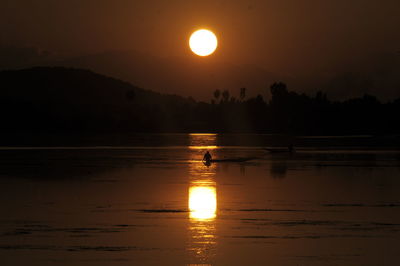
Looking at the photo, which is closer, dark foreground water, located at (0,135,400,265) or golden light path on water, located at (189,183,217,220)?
dark foreground water, located at (0,135,400,265)

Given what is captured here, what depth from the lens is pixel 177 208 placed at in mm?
30500

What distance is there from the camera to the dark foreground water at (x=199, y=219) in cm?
2023

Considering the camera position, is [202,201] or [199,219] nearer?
[199,219]

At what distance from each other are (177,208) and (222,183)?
42.0 feet

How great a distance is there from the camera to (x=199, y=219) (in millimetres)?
27109

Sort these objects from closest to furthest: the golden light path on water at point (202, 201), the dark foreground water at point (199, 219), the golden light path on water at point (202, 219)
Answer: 1. the dark foreground water at point (199, 219)
2. the golden light path on water at point (202, 219)
3. the golden light path on water at point (202, 201)

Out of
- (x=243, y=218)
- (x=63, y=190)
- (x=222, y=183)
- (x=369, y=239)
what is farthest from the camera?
(x=222, y=183)

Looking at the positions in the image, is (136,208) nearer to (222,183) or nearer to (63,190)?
(63,190)

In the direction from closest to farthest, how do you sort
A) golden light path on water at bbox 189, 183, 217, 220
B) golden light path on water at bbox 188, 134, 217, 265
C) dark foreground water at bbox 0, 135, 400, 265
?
dark foreground water at bbox 0, 135, 400, 265 < golden light path on water at bbox 188, 134, 217, 265 < golden light path on water at bbox 189, 183, 217, 220

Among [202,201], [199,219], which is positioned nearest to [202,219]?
[199,219]

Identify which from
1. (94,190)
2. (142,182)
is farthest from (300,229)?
(142,182)

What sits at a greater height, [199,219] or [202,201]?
[202,201]

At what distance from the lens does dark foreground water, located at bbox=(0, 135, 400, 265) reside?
2023cm

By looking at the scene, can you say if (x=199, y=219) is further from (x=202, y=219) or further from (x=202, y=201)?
(x=202, y=201)
